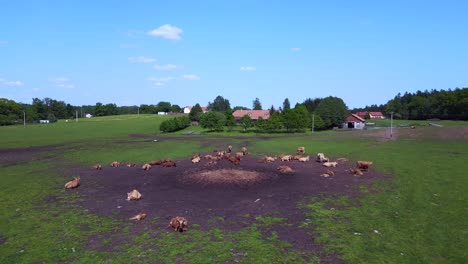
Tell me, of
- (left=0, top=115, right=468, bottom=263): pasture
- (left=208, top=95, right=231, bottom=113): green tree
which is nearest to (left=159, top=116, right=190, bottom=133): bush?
(left=0, top=115, right=468, bottom=263): pasture

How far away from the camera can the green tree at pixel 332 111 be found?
102000 millimetres

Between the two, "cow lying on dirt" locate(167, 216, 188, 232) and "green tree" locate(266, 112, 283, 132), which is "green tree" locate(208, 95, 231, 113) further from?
"cow lying on dirt" locate(167, 216, 188, 232)

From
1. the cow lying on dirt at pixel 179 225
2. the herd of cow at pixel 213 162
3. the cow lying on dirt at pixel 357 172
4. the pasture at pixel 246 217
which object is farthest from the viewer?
the cow lying on dirt at pixel 357 172

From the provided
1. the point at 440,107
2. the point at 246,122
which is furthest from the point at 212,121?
the point at 440,107

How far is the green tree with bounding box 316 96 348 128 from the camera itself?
102000 millimetres

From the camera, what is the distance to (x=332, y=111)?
102062mm

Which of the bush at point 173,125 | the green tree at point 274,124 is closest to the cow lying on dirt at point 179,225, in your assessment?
the green tree at point 274,124

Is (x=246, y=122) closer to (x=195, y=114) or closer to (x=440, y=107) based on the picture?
(x=195, y=114)

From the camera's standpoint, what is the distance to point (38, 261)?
11156mm

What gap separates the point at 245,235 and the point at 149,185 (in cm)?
1136

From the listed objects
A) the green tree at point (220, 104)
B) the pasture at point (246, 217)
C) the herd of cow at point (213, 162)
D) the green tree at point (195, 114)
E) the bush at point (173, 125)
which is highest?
the green tree at point (220, 104)

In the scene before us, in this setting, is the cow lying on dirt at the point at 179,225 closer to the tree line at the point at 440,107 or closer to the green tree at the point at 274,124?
the green tree at the point at 274,124

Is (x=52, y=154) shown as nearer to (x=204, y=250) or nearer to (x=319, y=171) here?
(x=319, y=171)

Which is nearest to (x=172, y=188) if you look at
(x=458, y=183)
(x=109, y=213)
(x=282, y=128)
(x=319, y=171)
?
(x=109, y=213)
